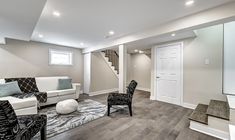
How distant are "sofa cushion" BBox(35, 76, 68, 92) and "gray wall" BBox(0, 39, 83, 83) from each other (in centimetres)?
58

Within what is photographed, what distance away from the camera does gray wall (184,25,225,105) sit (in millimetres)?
3145

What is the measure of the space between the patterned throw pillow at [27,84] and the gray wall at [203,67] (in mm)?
5194

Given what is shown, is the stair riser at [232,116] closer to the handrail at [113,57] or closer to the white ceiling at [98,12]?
the white ceiling at [98,12]

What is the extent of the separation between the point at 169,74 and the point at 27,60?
5.41 metres

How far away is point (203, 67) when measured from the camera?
338cm

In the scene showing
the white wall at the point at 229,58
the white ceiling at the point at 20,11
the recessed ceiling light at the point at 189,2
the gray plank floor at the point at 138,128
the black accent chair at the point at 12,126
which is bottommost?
the gray plank floor at the point at 138,128

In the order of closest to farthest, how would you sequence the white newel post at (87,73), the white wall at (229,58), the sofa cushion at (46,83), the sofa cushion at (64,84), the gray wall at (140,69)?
the white wall at (229,58) → the sofa cushion at (46,83) → the sofa cushion at (64,84) → the white newel post at (87,73) → the gray wall at (140,69)

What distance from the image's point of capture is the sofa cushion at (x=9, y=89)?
308 centimetres

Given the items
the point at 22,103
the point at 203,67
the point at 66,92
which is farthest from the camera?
the point at 66,92

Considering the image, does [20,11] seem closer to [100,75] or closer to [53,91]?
[53,91]

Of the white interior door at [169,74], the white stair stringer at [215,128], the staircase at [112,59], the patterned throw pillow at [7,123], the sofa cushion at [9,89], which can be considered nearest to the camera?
the patterned throw pillow at [7,123]

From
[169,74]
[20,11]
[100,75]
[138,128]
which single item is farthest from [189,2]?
[100,75]

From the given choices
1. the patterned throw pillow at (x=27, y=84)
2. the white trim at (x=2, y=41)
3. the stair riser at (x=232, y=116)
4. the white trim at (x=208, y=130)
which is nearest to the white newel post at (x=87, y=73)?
the patterned throw pillow at (x=27, y=84)

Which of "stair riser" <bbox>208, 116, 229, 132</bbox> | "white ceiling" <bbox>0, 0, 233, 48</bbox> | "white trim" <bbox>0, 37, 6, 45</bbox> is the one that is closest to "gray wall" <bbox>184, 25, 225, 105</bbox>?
"stair riser" <bbox>208, 116, 229, 132</bbox>
